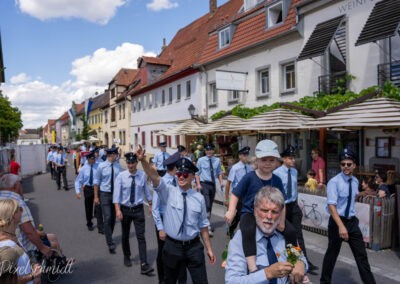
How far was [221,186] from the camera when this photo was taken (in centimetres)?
1095

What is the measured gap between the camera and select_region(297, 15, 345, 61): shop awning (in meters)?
12.2

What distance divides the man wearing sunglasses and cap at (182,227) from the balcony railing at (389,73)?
30.8 feet

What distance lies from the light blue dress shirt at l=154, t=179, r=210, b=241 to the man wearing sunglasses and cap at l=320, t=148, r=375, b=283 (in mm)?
1824

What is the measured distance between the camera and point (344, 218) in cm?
454

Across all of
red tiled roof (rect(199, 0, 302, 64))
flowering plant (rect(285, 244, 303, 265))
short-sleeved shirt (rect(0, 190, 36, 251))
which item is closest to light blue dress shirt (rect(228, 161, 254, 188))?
short-sleeved shirt (rect(0, 190, 36, 251))

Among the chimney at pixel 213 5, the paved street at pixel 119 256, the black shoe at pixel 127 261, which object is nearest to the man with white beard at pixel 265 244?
the paved street at pixel 119 256

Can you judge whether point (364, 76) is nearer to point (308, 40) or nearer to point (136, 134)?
point (308, 40)

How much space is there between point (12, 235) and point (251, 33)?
1700 centimetres

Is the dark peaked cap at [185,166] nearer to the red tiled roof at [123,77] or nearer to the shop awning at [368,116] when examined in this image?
the shop awning at [368,116]

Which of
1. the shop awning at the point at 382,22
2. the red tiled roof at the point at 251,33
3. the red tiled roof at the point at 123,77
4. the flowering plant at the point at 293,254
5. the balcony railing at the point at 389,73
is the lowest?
the flowering plant at the point at 293,254

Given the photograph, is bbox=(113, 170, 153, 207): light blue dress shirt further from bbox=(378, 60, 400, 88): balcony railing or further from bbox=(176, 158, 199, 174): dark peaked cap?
bbox=(378, 60, 400, 88): balcony railing

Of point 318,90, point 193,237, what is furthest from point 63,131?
point 193,237

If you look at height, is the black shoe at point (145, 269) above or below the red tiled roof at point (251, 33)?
below

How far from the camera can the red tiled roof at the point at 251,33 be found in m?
15.7
